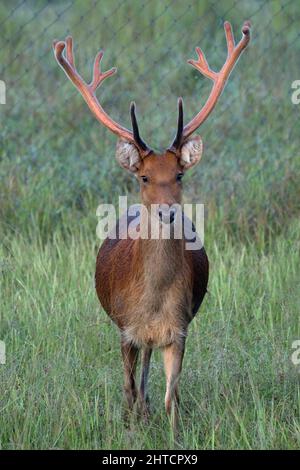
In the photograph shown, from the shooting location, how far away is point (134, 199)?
25.3 ft

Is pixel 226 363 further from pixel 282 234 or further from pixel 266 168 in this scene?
pixel 266 168

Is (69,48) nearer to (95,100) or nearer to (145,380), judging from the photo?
(95,100)

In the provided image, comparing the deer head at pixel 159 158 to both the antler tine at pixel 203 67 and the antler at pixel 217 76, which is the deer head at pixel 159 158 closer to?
the antler at pixel 217 76

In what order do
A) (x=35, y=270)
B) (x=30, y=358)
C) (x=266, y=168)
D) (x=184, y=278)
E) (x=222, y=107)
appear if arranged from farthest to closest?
(x=222, y=107) < (x=266, y=168) < (x=35, y=270) < (x=30, y=358) < (x=184, y=278)

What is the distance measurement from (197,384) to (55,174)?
9.75ft

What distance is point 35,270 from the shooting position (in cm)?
679

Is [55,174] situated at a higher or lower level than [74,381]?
higher

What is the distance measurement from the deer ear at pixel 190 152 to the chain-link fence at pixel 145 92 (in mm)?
2646

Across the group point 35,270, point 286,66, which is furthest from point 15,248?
point 286,66

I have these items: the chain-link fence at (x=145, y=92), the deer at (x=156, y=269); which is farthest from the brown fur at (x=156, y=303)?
the chain-link fence at (x=145, y=92)

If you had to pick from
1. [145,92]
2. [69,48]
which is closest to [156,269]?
[69,48]

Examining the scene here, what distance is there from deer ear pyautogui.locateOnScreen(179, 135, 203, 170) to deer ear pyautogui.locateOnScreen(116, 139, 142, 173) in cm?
18

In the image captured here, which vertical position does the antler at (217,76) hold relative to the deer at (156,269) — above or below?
above

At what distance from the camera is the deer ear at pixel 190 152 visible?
5.10m
